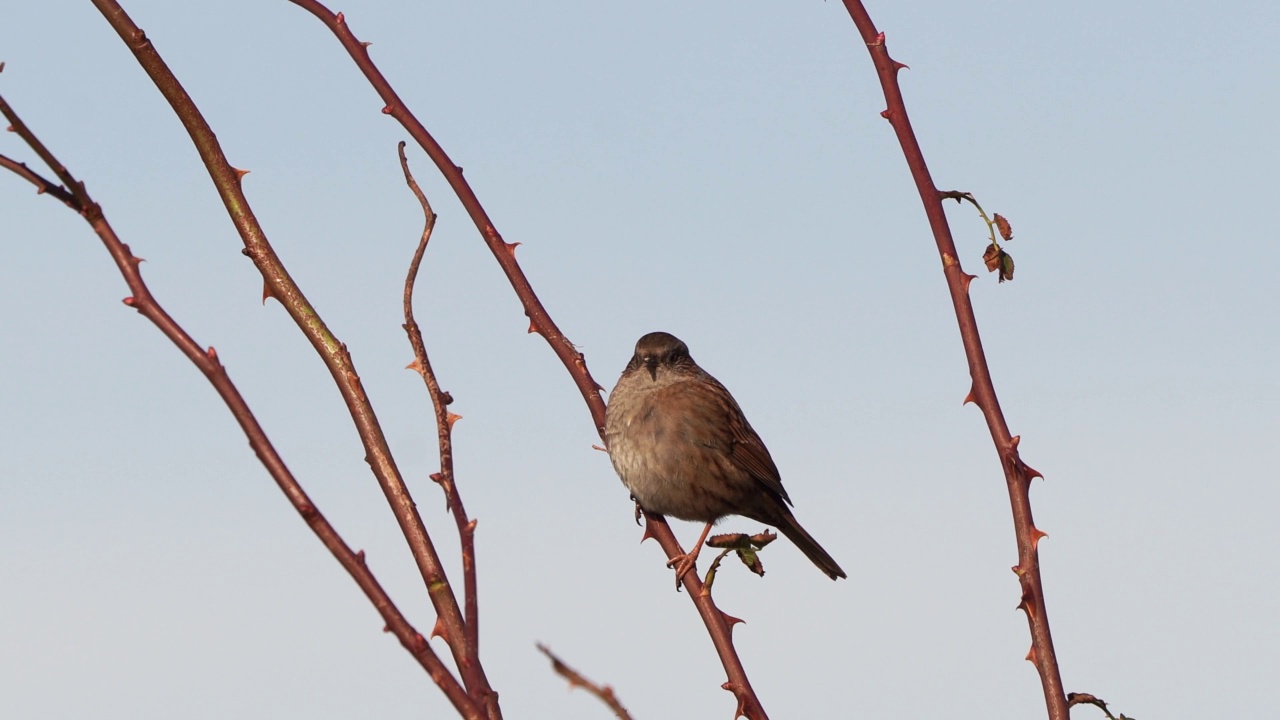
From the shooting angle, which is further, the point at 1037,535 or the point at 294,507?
the point at 1037,535

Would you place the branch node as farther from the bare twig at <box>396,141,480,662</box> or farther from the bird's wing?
the bird's wing

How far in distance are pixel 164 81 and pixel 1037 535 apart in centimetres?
183

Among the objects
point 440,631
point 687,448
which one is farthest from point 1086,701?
point 687,448

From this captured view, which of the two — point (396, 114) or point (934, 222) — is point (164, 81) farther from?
point (934, 222)

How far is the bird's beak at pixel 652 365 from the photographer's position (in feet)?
24.8

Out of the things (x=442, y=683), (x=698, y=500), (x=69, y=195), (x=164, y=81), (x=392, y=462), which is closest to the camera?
(x=442, y=683)

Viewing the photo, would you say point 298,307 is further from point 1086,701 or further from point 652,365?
point 652,365

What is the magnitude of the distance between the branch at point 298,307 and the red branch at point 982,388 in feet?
3.36

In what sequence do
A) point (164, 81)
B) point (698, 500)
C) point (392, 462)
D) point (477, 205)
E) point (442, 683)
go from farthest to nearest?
point (698, 500) → point (477, 205) → point (164, 81) → point (392, 462) → point (442, 683)

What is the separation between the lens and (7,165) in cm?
204

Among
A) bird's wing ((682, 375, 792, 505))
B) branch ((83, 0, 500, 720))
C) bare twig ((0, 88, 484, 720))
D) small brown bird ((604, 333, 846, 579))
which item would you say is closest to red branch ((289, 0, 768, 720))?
branch ((83, 0, 500, 720))

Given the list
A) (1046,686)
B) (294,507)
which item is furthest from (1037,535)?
(294,507)

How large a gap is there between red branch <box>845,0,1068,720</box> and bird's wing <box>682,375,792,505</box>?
4.66 metres

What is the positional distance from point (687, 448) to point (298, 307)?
15.5ft
